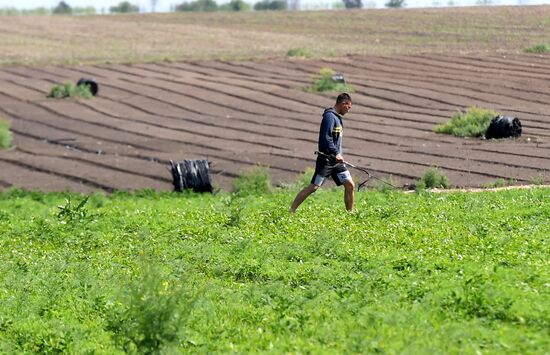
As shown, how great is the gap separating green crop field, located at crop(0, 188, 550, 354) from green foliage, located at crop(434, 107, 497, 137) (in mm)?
10387

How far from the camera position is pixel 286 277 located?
38.8ft

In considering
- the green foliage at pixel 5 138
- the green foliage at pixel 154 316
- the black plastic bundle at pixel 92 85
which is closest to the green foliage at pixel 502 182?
the green foliage at pixel 154 316

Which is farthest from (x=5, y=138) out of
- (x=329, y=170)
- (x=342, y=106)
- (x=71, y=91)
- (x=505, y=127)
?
(x=342, y=106)

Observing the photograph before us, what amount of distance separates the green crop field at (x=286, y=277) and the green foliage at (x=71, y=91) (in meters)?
22.4

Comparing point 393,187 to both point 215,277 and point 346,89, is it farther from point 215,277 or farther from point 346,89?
point 346,89

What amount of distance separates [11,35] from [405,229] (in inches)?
2501

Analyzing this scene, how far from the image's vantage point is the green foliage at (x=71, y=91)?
40.3 m

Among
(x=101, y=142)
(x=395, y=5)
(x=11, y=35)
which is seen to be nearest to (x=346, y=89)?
(x=101, y=142)

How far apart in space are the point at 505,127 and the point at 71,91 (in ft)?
59.9

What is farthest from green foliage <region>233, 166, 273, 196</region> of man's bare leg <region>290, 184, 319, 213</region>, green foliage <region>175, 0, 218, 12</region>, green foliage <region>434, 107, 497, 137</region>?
green foliage <region>175, 0, 218, 12</region>

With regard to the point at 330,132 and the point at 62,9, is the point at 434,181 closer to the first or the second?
the point at 330,132

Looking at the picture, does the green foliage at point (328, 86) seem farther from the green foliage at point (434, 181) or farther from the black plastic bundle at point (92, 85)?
the green foliage at point (434, 181)

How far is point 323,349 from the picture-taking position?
885 cm

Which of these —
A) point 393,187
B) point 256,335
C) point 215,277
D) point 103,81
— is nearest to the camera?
point 256,335
